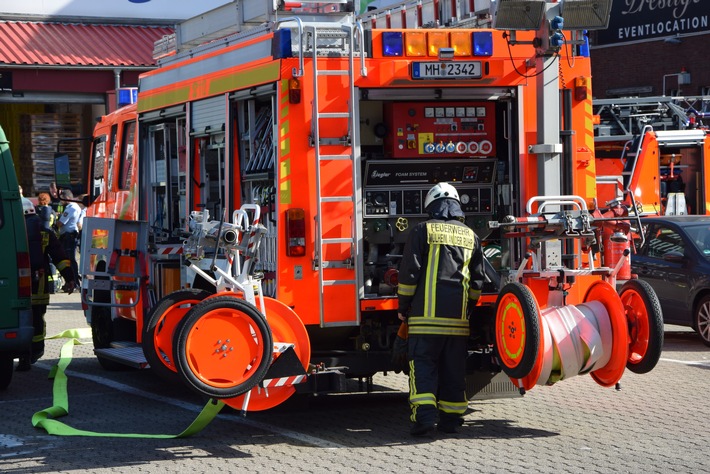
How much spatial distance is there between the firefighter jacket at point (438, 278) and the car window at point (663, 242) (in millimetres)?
6402

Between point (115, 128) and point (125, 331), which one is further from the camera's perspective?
point (115, 128)

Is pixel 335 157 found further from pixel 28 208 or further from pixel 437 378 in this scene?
pixel 28 208

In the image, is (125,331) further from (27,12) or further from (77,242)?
(27,12)

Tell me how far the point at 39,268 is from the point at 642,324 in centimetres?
596

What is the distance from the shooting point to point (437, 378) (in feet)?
28.9

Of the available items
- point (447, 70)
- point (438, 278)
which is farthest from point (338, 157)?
point (438, 278)

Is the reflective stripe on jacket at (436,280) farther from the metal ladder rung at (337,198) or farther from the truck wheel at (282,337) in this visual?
the truck wheel at (282,337)

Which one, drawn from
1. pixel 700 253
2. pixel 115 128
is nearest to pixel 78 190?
pixel 115 128

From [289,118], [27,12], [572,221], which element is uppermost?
[27,12]

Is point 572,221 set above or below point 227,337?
above

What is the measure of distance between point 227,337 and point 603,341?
253 cm

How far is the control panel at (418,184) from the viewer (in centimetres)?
964

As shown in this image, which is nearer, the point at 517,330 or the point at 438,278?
the point at 517,330

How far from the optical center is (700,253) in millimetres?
14258
